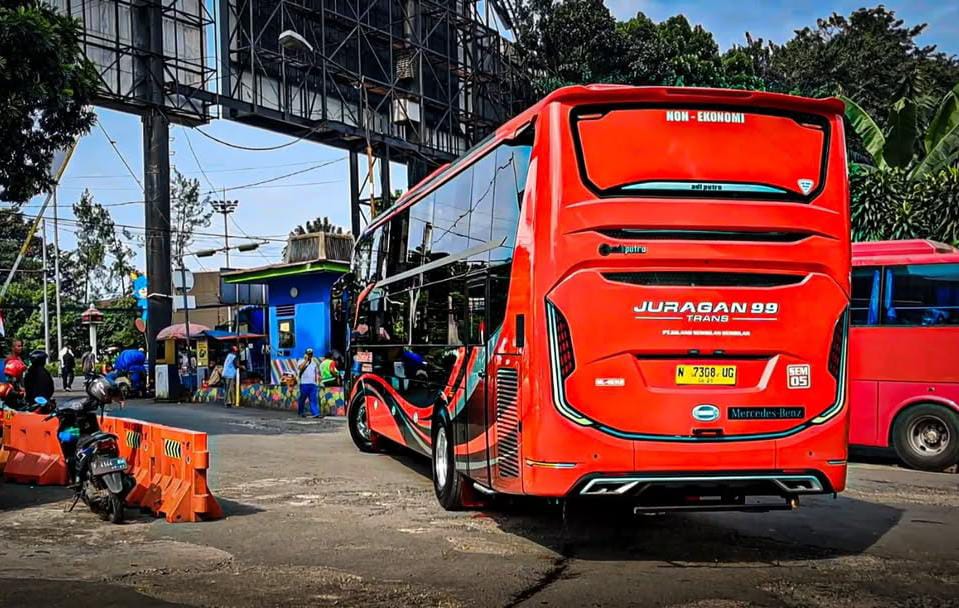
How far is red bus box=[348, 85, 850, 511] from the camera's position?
24.1 ft

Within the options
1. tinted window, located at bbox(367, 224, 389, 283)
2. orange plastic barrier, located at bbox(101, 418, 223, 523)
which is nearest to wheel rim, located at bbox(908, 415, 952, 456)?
tinted window, located at bbox(367, 224, 389, 283)

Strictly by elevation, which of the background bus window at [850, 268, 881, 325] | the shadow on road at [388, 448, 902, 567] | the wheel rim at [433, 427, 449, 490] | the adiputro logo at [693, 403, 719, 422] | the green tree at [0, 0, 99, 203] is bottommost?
the shadow on road at [388, 448, 902, 567]

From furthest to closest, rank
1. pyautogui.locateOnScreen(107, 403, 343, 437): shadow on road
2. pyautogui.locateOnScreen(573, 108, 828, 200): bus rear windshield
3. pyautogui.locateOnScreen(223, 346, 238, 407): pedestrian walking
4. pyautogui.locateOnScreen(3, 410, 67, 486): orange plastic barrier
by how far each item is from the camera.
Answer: pyautogui.locateOnScreen(223, 346, 238, 407): pedestrian walking, pyautogui.locateOnScreen(107, 403, 343, 437): shadow on road, pyautogui.locateOnScreen(3, 410, 67, 486): orange plastic barrier, pyautogui.locateOnScreen(573, 108, 828, 200): bus rear windshield

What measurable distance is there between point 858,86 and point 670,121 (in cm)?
4095

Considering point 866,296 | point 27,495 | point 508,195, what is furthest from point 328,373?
point 508,195

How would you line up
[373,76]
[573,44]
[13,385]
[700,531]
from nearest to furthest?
[700,531] < [13,385] < [373,76] < [573,44]

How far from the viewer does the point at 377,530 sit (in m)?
8.88

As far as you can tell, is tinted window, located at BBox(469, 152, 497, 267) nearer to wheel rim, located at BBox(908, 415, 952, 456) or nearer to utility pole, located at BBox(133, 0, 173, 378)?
wheel rim, located at BBox(908, 415, 952, 456)

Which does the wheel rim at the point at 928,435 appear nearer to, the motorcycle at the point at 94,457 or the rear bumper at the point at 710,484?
the rear bumper at the point at 710,484

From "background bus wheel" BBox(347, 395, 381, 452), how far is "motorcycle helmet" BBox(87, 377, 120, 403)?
601 cm

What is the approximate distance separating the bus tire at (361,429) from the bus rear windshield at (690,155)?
891cm

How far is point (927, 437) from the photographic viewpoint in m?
13.7

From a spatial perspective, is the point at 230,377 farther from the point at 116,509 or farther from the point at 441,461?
the point at 116,509

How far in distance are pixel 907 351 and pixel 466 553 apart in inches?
335
